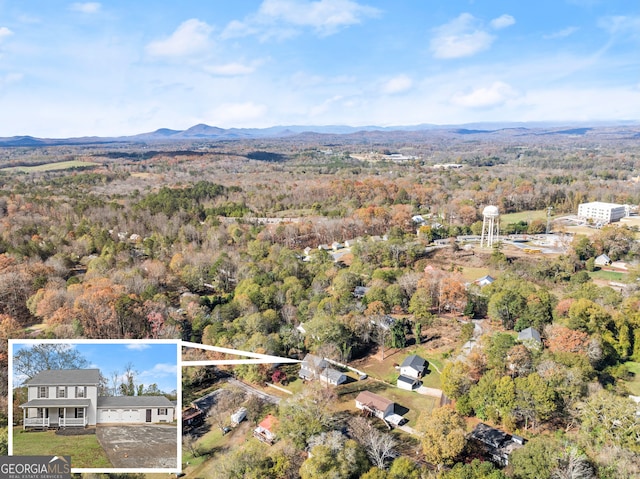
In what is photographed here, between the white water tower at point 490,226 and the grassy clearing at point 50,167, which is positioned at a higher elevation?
the grassy clearing at point 50,167

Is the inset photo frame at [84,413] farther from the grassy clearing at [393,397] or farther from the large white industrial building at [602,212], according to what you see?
the large white industrial building at [602,212]

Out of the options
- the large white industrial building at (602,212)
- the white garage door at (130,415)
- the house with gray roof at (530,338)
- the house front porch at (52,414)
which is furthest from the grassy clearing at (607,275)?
the house front porch at (52,414)

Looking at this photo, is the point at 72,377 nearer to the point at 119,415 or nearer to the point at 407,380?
the point at 119,415

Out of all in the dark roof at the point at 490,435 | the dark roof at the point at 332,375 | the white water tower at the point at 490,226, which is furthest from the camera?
the white water tower at the point at 490,226

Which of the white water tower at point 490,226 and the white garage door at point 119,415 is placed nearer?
the white garage door at point 119,415

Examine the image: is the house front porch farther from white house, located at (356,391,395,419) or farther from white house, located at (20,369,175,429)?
white house, located at (356,391,395,419)

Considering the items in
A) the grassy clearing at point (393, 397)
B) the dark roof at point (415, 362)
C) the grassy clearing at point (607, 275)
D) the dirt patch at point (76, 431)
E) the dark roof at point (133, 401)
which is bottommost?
the grassy clearing at point (393, 397)
